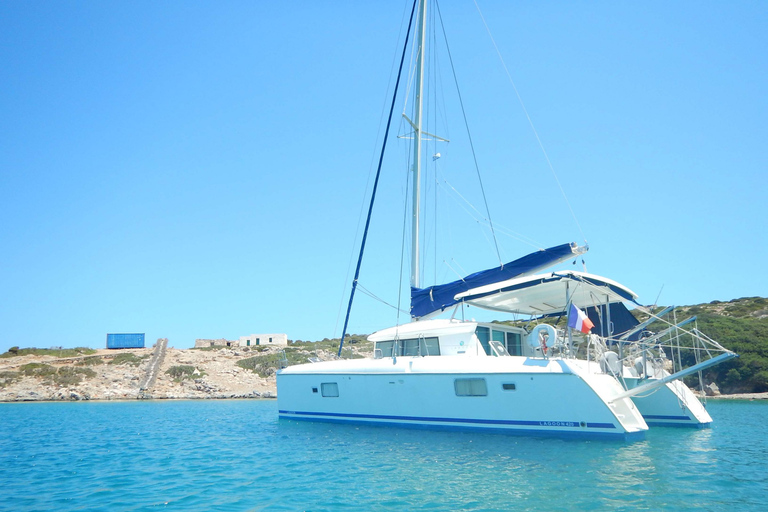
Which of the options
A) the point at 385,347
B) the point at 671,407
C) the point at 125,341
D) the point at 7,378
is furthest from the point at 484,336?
the point at 125,341

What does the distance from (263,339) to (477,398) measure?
4416cm

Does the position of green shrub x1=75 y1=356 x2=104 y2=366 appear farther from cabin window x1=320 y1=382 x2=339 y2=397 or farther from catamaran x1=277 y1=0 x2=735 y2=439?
→ cabin window x1=320 y1=382 x2=339 y2=397

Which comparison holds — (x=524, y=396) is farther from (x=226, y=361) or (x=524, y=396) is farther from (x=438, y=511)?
(x=226, y=361)

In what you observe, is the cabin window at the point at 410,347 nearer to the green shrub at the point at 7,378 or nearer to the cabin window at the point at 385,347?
Answer: the cabin window at the point at 385,347

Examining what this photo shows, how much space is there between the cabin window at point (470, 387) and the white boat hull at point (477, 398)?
0.24 ft

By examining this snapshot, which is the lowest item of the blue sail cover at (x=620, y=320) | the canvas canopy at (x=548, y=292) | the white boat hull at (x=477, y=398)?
the white boat hull at (x=477, y=398)

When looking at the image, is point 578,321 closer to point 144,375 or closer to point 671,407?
point 671,407

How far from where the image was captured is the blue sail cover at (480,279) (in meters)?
12.6

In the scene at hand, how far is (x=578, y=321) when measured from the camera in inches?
455

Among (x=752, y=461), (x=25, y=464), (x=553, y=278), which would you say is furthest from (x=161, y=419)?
(x=752, y=461)

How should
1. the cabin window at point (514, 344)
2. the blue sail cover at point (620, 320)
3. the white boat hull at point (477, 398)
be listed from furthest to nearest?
the blue sail cover at point (620, 320), the cabin window at point (514, 344), the white boat hull at point (477, 398)

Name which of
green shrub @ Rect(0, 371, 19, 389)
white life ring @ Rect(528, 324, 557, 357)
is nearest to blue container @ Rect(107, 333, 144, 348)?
green shrub @ Rect(0, 371, 19, 389)

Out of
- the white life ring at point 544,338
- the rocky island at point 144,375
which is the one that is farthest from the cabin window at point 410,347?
the rocky island at point 144,375

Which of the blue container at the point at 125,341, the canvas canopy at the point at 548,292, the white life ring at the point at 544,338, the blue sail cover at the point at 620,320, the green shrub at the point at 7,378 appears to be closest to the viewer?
the white life ring at the point at 544,338
